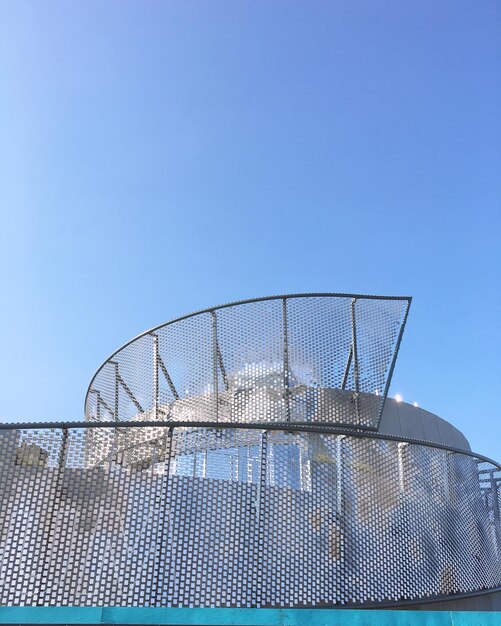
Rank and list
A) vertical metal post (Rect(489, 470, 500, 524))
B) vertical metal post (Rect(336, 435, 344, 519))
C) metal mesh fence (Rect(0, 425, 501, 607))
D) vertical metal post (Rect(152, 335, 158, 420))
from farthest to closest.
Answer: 1. vertical metal post (Rect(152, 335, 158, 420))
2. vertical metal post (Rect(489, 470, 500, 524))
3. vertical metal post (Rect(336, 435, 344, 519))
4. metal mesh fence (Rect(0, 425, 501, 607))

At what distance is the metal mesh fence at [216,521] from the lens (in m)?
5.73

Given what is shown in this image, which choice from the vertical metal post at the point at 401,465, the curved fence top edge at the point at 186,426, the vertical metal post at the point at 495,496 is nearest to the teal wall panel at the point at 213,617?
the curved fence top edge at the point at 186,426

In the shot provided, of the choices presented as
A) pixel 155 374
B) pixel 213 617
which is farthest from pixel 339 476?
pixel 155 374

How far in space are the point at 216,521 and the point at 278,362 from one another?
622 cm

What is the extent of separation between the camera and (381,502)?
737 centimetres

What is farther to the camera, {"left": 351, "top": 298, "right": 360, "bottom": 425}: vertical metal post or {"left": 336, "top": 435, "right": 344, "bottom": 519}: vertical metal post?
{"left": 351, "top": 298, "right": 360, "bottom": 425}: vertical metal post

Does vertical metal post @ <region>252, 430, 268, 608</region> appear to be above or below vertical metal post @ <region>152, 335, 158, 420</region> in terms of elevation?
below

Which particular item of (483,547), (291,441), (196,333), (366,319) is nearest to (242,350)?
(196,333)

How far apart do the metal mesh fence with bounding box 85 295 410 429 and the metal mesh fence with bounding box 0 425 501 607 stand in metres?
4.05

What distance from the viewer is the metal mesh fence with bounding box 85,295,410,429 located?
1192cm

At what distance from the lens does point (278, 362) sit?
1228 cm

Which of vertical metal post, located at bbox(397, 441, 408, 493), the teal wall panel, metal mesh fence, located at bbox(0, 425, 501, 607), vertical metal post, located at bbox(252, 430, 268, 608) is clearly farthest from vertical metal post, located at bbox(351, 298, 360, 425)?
the teal wall panel

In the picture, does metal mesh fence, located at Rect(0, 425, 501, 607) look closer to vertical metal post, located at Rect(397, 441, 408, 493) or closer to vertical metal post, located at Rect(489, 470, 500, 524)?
vertical metal post, located at Rect(397, 441, 408, 493)

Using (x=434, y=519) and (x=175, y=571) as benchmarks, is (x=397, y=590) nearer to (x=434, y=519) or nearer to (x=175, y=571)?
(x=434, y=519)
